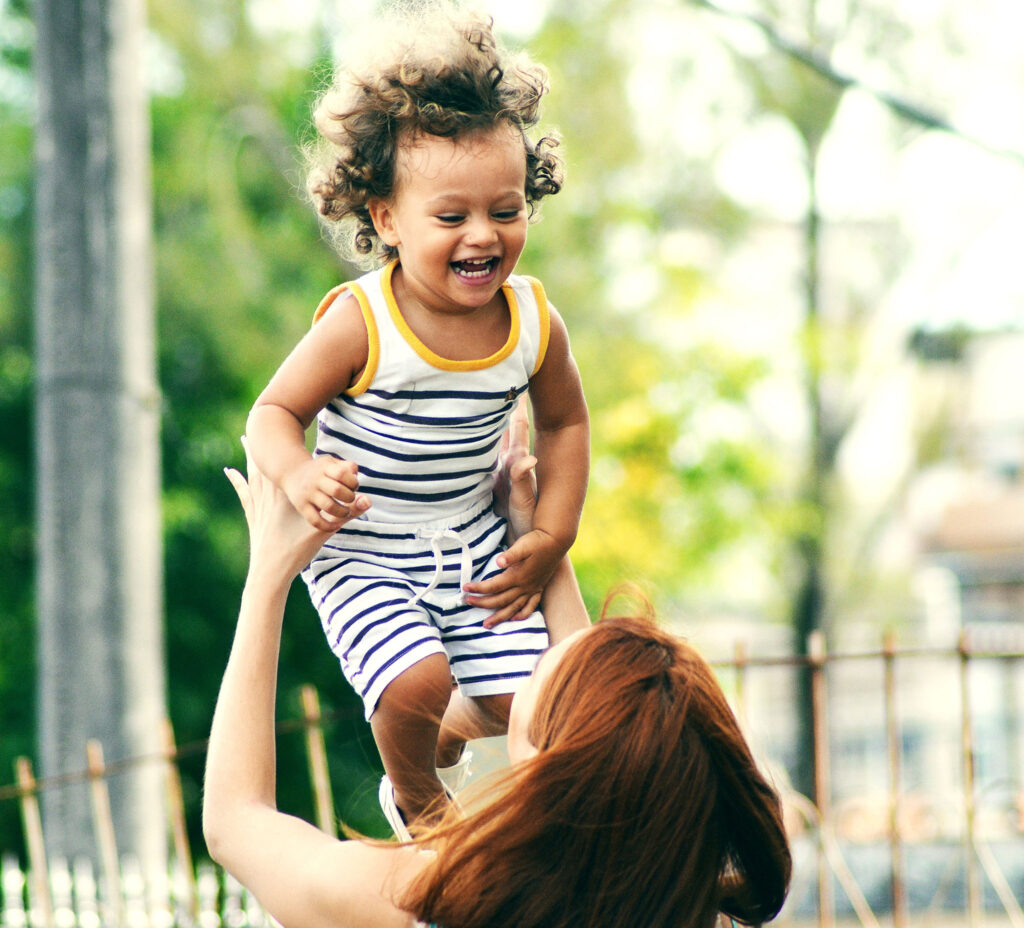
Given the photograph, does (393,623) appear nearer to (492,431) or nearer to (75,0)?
(492,431)

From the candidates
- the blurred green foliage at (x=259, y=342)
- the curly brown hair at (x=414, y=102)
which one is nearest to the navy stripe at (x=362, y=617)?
the curly brown hair at (x=414, y=102)

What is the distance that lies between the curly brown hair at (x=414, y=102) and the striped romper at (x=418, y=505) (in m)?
0.12

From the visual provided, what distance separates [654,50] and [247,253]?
395cm

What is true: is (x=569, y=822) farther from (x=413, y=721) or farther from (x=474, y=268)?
(x=474, y=268)

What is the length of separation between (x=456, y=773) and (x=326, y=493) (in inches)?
23.1

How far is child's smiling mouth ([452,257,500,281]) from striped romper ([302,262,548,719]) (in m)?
0.09

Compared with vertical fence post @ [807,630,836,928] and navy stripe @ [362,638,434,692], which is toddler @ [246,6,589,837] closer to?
navy stripe @ [362,638,434,692]

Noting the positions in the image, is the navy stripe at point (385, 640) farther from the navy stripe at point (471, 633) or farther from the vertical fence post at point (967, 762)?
the vertical fence post at point (967, 762)

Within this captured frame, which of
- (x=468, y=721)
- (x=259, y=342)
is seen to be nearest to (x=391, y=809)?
(x=468, y=721)

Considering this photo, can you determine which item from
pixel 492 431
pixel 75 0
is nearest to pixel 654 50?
pixel 75 0

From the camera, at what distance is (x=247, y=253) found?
26.3ft

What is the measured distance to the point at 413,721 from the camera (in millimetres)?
1314

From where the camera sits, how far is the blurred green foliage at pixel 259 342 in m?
7.82

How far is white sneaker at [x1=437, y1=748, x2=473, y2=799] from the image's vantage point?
5.22 ft
